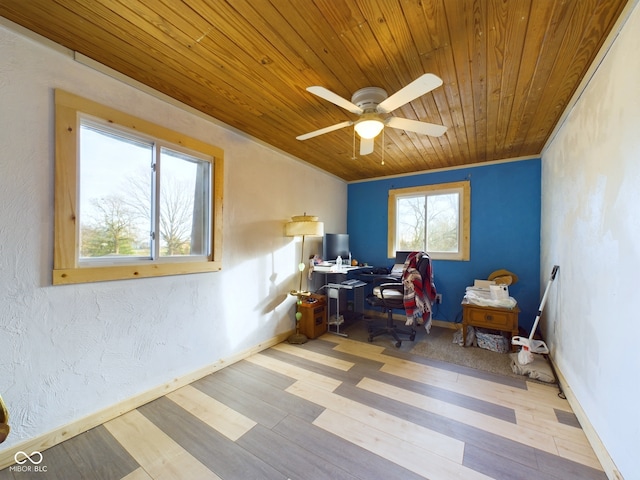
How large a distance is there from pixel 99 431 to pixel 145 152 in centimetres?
200

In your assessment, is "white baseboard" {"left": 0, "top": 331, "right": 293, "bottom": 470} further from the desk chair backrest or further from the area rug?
the desk chair backrest

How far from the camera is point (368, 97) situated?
6.59ft

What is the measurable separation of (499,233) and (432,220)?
Result: 914mm

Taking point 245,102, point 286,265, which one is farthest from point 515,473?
point 245,102

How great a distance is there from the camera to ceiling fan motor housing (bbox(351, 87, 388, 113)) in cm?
197

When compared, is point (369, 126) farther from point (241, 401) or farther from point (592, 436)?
point (592, 436)

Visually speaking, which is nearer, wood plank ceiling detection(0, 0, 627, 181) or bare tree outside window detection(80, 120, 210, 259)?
wood plank ceiling detection(0, 0, 627, 181)

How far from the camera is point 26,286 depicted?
1.52 metres

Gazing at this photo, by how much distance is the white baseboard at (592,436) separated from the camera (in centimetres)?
135

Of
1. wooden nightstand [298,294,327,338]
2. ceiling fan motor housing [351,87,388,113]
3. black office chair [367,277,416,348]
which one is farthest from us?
wooden nightstand [298,294,327,338]

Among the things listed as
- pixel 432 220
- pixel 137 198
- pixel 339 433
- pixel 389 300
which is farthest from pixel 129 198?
pixel 432 220

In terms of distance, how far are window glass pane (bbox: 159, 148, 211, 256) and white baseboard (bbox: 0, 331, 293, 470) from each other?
3.56 feet

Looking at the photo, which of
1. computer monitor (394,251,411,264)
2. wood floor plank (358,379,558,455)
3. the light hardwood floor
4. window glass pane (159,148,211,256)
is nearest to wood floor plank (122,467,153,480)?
the light hardwood floor

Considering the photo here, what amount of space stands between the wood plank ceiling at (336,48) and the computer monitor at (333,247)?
6.41ft
